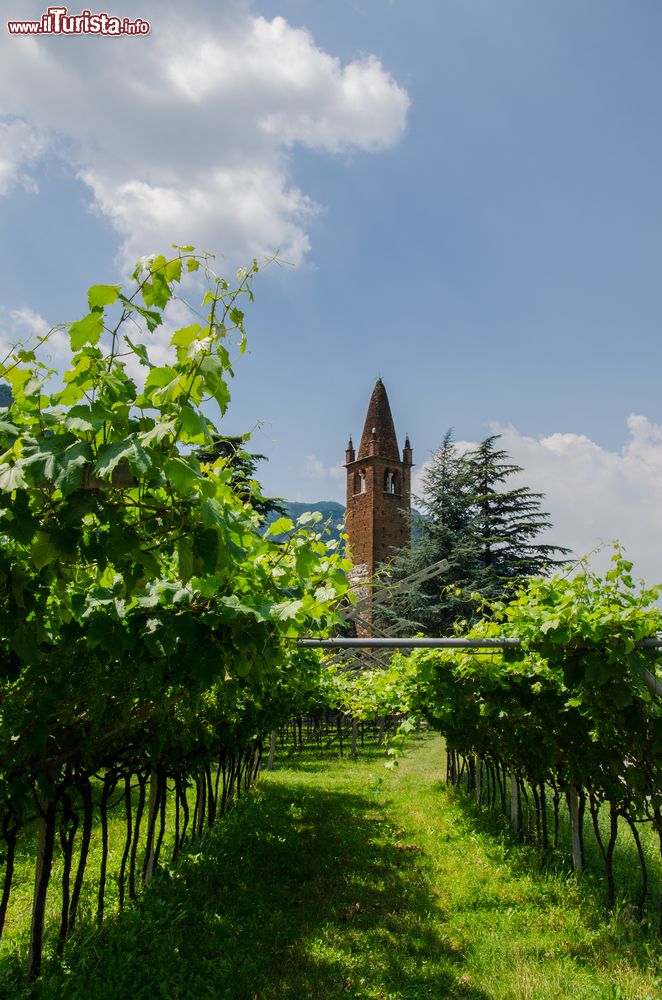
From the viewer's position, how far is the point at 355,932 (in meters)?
4.84

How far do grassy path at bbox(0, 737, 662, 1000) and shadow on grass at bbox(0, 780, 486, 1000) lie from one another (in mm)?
12

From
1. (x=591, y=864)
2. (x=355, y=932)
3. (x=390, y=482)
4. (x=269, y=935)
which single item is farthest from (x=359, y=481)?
(x=269, y=935)

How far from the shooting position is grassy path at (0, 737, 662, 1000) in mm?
3830

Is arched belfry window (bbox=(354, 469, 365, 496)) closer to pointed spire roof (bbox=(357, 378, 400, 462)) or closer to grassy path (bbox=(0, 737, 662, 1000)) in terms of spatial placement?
pointed spire roof (bbox=(357, 378, 400, 462))

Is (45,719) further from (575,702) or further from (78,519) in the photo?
(575,702)

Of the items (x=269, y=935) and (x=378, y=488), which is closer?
(x=269, y=935)

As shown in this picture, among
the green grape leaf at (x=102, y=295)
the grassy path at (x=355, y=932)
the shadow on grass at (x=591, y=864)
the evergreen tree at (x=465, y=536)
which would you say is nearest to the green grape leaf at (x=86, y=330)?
the green grape leaf at (x=102, y=295)

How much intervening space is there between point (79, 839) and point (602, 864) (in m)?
5.58

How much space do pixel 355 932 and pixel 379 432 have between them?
118ft

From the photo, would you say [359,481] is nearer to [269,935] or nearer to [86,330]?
[269,935]

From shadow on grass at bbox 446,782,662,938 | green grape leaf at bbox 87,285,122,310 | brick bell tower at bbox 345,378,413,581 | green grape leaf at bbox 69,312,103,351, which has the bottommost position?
shadow on grass at bbox 446,782,662,938

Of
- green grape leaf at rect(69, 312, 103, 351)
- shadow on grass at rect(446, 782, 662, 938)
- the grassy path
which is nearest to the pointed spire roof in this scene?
shadow on grass at rect(446, 782, 662, 938)

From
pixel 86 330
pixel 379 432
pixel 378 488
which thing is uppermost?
pixel 379 432

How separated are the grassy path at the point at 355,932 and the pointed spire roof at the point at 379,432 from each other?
32162 mm
